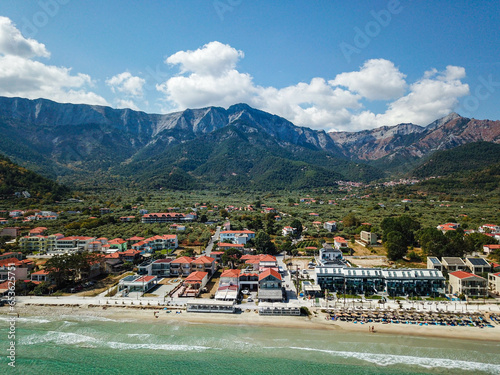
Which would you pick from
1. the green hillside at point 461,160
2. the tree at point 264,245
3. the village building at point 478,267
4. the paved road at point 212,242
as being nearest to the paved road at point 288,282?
the tree at point 264,245

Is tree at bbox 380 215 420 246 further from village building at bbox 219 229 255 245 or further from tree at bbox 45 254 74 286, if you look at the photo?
tree at bbox 45 254 74 286

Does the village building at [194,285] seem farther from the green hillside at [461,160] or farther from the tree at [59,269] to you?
the green hillside at [461,160]

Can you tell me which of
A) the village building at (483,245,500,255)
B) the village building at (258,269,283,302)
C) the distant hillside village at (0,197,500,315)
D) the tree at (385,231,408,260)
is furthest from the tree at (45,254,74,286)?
the village building at (483,245,500,255)

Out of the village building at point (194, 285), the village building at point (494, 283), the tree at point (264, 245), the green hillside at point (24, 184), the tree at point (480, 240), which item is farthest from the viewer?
the green hillside at point (24, 184)

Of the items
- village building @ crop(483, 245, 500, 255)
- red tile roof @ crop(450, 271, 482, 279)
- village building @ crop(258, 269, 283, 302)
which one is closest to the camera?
village building @ crop(258, 269, 283, 302)

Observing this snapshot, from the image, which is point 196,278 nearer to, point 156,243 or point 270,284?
point 270,284
